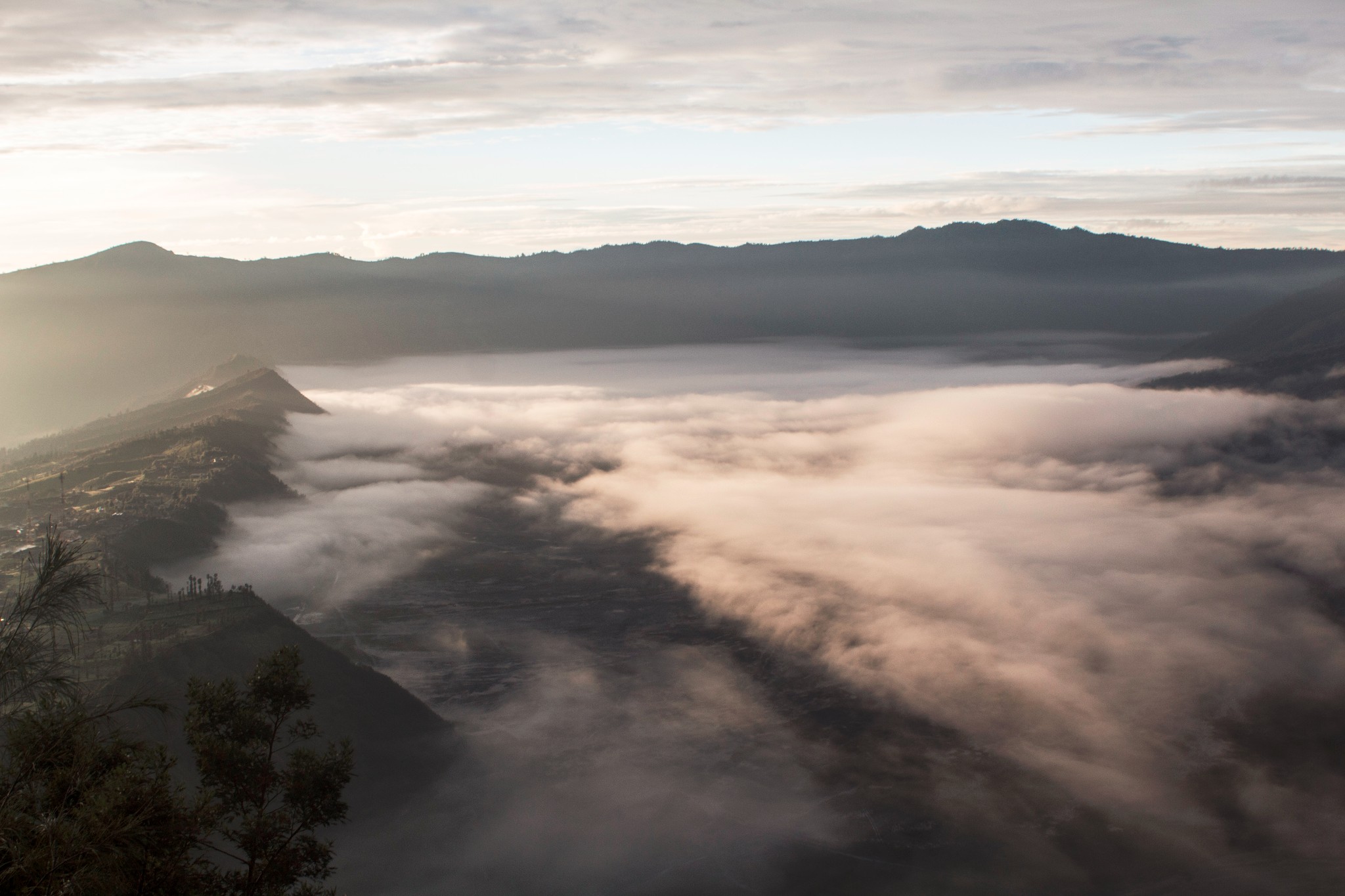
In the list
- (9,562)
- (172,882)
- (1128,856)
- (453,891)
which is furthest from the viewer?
(1128,856)

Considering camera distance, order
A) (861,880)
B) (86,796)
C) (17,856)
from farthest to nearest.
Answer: (861,880), (86,796), (17,856)

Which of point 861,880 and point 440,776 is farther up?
point 440,776

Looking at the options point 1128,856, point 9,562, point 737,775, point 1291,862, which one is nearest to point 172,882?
point 9,562

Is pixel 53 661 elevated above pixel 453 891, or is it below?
above

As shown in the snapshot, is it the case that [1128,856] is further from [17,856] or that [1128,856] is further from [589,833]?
[17,856]

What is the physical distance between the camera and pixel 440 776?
167m

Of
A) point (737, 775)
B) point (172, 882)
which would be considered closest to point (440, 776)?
point (737, 775)

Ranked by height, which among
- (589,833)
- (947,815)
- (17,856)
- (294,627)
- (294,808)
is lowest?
(947,815)

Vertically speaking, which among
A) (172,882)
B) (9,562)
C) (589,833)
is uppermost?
(172,882)

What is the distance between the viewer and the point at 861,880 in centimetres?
16212

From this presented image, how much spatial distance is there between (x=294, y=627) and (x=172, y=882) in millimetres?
131626

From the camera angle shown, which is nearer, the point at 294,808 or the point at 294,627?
the point at 294,808

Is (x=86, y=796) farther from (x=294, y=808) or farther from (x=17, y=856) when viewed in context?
(x=294, y=808)

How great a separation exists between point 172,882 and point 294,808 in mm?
10803
